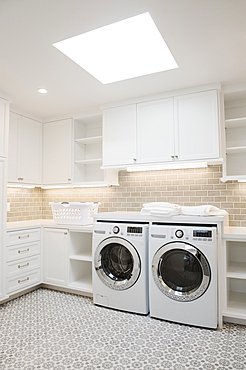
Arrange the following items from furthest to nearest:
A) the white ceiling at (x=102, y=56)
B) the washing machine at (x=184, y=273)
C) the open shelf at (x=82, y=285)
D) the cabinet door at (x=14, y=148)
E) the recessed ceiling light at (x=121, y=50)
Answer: the cabinet door at (x=14, y=148)
the open shelf at (x=82, y=285)
the washing machine at (x=184, y=273)
the recessed ceiling light at (x=121, y=50)
the white ceiling at (x=102, y=56)

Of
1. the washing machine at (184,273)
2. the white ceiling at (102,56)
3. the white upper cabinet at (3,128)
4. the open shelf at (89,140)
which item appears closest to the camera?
the white ceiling at (102,56)

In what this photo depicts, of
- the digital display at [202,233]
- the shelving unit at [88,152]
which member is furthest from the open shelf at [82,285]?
the digital display at [202,233]

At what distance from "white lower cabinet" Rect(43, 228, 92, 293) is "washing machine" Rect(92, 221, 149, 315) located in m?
0.33

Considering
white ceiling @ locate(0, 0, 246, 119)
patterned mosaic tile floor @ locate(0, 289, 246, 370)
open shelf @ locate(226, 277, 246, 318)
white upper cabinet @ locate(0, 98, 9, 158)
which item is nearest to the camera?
white ceiling @ locate(0, 0, 246, 119)

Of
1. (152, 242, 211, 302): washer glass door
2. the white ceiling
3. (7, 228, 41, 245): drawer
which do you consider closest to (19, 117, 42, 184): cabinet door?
the white ceiling

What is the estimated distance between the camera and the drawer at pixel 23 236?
3.07m

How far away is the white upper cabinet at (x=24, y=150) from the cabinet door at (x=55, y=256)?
83cm

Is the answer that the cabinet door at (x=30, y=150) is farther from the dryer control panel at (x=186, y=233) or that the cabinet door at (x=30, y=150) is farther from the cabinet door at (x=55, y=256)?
the dryer control panel at (x=186, y=233)

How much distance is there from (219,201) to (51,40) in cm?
241

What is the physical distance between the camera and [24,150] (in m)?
3.70

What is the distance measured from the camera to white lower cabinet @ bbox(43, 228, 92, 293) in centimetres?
326

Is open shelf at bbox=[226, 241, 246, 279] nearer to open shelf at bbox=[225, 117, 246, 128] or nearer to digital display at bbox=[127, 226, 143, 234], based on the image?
digital display at bbox=[127, 226, 143, 234]

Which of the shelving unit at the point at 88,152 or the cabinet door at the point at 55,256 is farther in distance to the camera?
the shelving unit at the point at 88,152

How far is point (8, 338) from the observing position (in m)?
2.22
